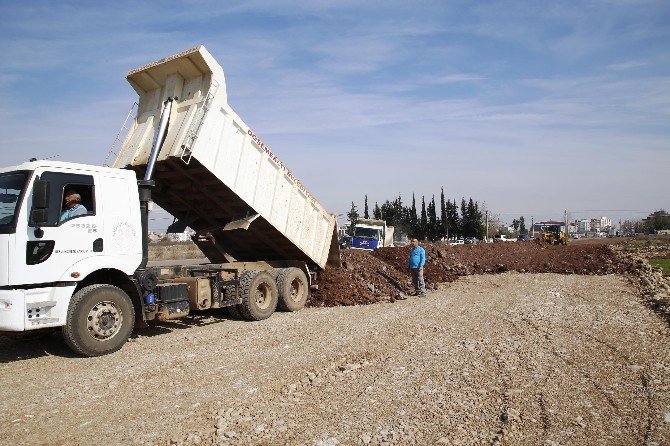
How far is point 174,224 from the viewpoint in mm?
11141

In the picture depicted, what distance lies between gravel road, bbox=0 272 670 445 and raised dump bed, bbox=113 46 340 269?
7.31 feet

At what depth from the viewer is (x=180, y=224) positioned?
11172mm

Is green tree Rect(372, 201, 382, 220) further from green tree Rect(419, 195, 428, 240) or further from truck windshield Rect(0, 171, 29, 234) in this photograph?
truck windshield Rect(0, 171, 29, 234)

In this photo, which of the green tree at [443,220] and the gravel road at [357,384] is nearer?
the gravel road at [357,384]

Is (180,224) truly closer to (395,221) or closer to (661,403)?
(661,403)

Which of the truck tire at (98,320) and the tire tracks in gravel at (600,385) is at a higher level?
the truck tire at (98,320)

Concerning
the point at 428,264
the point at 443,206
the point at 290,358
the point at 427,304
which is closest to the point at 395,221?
the point at 443,206

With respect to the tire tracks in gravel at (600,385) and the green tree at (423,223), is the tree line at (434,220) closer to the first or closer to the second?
the green tree at (423,223)

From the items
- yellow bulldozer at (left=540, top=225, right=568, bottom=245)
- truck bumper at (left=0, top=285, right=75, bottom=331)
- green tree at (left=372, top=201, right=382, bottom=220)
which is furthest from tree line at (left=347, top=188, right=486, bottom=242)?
truck bumper at (left=0, top=285, right=75, bottom=331)

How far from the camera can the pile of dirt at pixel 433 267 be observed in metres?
12.9

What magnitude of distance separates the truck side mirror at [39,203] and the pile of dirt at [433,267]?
689 centimetres

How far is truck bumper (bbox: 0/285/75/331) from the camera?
660cm

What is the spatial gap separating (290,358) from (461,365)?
2.30 metres

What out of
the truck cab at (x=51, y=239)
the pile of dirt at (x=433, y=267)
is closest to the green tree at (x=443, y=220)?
the pile of dirt at (x=433, y=267)
